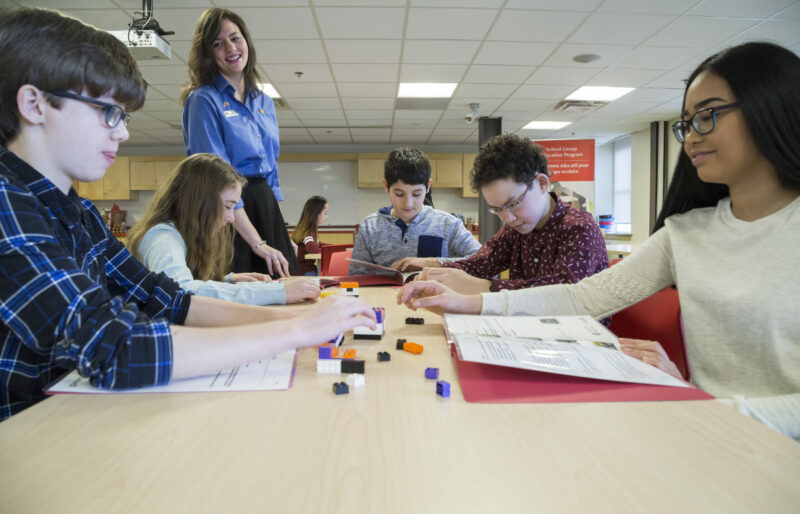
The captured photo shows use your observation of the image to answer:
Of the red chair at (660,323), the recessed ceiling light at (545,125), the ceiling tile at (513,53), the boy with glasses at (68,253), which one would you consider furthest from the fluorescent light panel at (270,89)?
the red chair at (660,323)

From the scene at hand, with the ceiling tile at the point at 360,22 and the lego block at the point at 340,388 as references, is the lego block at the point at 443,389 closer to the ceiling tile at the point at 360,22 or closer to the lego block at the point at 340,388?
the lego block at the point at 340,388

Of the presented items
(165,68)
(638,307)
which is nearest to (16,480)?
(638,307)

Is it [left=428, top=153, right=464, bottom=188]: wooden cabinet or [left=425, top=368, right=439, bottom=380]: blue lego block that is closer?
[left=425, top=368, right=439, bottom=380]: blue lego block

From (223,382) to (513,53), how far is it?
14.8 ft

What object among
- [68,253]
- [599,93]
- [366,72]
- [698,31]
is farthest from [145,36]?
[599,93]

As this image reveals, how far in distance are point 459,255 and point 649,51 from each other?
3.43 m

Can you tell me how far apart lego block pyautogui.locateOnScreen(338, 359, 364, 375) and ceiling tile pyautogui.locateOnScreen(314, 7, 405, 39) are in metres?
3.44

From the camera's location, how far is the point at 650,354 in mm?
872

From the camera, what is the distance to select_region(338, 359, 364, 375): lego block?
79cm

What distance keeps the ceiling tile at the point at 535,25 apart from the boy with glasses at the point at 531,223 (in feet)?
8.24

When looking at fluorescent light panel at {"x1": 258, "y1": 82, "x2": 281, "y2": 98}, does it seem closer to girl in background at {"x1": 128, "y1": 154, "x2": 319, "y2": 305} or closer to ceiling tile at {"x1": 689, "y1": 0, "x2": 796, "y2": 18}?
girl in background at {"x1": 128, "y1": 154, "x2": 319, "y2": 305}

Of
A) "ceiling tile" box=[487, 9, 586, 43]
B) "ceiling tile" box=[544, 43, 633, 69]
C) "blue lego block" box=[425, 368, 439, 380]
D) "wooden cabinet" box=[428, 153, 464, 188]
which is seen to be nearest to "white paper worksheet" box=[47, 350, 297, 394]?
"blue lego block" box=[425, 368, 439, 380]

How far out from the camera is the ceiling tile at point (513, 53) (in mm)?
4254

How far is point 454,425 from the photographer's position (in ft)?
1.96
